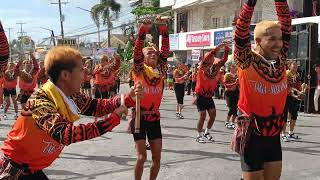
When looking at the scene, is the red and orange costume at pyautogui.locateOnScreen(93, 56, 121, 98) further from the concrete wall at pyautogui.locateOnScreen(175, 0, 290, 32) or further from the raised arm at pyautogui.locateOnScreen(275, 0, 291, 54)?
the concrete wall at pyautogui.locateOnScreen(175, 0, 290, 32)

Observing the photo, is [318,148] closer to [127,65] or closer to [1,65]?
[1,65]

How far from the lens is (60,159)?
9117 millimetres

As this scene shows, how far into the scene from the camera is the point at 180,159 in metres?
8.94

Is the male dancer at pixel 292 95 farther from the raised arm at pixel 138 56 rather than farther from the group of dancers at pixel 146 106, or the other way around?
the raised arm at pixel 138 56

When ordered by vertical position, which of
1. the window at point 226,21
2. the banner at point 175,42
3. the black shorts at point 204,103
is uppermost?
the window at point 226,21

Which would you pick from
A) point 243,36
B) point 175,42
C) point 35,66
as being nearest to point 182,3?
point 175,42

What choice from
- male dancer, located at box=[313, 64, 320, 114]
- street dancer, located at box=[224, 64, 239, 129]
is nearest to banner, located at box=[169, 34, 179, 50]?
male dancer, located at box=[313, 64, 320, 114]

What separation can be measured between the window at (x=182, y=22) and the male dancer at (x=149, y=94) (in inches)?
1314

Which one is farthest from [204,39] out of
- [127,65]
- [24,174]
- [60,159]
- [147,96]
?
[24,174]

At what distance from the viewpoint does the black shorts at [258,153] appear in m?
4.60

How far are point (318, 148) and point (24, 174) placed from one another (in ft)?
25.0

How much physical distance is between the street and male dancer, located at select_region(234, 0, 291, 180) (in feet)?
9.44

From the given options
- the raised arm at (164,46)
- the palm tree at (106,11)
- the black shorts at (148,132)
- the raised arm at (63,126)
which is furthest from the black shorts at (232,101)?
the palm tree at (106,11)

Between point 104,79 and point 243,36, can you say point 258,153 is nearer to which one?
point 243,36
